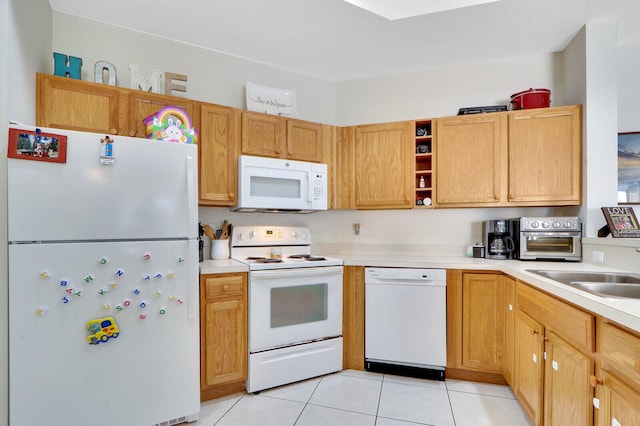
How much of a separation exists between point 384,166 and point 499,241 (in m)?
1.14

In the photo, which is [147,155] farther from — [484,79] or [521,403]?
[484,79]

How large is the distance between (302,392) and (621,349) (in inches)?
72.4

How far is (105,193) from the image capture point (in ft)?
5.51

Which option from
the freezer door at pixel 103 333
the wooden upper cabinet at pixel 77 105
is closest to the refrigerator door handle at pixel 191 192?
the freezer door at pixel 103 333

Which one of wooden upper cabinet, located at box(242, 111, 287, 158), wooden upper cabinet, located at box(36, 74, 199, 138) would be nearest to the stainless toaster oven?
→ wooden upper cabinet, located at box(242, 111, 287, 158)

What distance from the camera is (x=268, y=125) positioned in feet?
8.80

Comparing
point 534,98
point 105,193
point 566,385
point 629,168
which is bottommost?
point 566,385

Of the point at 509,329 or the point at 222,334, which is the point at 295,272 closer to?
the point at 222,334

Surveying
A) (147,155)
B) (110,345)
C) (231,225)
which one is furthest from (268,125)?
(110,345)

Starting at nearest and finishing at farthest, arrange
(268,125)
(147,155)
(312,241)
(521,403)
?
(147,155)
(521,403)
(268,125)
(312,241)

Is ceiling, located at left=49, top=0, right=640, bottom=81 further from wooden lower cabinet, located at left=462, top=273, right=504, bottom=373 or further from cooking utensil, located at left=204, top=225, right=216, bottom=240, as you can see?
wooden lower cabinet, located at left=462, top=273, right=504, bottom=373

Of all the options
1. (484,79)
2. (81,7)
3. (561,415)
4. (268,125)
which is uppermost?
(81,7)

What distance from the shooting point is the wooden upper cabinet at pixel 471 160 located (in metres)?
2.62

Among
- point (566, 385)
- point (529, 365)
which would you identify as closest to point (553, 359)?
point (566, 385)
